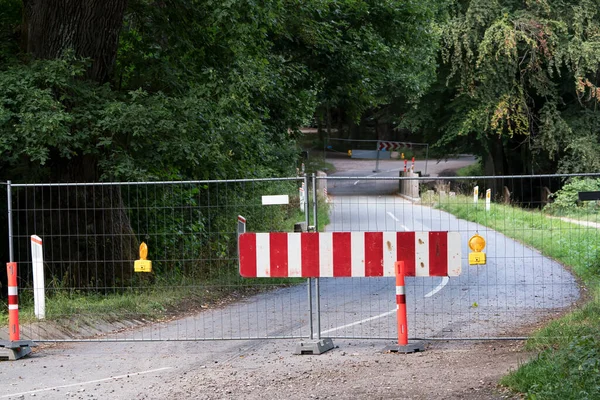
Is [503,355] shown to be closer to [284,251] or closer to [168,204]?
[284,251]

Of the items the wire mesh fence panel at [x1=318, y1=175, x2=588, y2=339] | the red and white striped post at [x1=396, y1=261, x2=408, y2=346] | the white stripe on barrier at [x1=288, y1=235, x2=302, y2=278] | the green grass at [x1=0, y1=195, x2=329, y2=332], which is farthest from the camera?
the green grass at [x1=0, y1=195, x2=329, y2=332]

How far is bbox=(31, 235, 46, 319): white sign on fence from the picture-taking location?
37.4 feet

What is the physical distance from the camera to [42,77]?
13453 mm

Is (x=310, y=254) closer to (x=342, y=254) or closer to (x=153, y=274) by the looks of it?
(x=342, y=254)

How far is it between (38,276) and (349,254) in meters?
4.27

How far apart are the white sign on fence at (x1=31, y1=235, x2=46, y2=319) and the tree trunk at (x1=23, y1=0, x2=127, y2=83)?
3.63 m

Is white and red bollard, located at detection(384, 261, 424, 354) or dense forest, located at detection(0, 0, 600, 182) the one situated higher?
dense forest, located at detection(0, 0, 600, 182)

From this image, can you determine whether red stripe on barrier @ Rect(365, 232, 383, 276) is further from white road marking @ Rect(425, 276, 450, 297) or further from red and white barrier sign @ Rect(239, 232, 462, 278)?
white road marking @ Rect(425, 276, 450, 297)

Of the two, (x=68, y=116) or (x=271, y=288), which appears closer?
(x=68, y=116)

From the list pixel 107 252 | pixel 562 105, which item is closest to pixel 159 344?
pixel 107 252

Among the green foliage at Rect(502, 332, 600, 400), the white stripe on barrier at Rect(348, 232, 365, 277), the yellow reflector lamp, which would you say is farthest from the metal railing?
the green foliage at Rect(502, 332, 600, 400)

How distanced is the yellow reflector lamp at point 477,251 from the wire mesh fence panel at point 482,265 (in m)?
0.64

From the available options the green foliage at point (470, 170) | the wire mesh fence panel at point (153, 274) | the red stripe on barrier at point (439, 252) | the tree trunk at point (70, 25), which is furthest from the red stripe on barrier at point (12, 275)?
the green foliage at point (470, 170)

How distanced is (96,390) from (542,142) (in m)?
30.9
